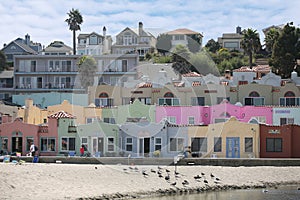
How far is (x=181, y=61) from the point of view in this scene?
92.4 metres

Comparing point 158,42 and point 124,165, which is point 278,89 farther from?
point 158,42

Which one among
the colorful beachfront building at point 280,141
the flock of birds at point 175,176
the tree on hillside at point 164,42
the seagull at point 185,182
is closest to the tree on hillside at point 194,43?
the tree on hillside at point 164,42

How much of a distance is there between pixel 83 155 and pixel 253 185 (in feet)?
50.7

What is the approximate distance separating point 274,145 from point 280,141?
585 millimetres

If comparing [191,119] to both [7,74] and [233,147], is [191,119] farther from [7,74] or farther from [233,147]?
[7,74]

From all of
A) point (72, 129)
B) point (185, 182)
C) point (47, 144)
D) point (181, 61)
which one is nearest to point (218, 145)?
point (185, 182)

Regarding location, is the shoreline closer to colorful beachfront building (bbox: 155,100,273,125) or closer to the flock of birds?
the flock of birds

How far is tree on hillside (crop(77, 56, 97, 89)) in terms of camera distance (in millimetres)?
90938

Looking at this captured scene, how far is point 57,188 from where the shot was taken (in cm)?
3525

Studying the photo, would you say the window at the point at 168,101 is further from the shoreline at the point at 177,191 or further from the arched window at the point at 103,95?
the shoreline at the point at 177,191

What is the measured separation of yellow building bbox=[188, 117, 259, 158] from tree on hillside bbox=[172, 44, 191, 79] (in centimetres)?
3466

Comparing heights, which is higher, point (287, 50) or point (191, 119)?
point (287, 50)

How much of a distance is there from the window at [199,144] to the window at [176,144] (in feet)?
3.15

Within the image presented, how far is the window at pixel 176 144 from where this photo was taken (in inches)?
2057
